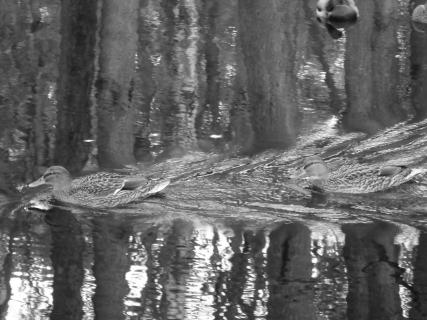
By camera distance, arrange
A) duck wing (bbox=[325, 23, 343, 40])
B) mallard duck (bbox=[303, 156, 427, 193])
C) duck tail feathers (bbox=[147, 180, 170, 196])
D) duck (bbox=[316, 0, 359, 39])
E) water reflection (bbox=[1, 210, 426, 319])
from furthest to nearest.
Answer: duck (bbox=[316, 0, 359, 39]), duck wing (bbox=[325, 23, 343, 40]), mallard duck (bbox=[303, 156, 427, 193]), duck tail feathers (bbox=[147, 180, 170, 196]), water reflection (bbox=[1, 210, 426, 319])

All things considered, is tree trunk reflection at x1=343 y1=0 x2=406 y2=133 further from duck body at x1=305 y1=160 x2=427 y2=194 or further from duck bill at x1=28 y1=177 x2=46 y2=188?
→ duck bill at x1=28 y1=177 x2=46 y2=188

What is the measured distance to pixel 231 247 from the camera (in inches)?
314

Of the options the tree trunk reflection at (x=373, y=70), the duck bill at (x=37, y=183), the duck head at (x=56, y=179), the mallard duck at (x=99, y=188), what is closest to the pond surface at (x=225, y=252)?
the mallard duck at (x=99, y=188)

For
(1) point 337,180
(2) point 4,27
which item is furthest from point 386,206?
(2) point 4,27

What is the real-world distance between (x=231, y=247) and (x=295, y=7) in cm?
798

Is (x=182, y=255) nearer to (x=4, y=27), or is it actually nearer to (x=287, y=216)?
(x=287, y=216)

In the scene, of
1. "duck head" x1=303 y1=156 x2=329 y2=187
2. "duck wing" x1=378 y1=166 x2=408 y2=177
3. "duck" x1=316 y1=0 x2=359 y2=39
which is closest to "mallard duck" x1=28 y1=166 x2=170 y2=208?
"duck head" x1=303 y1=156 x2=329 y2=187

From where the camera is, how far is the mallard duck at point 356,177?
30.2ft

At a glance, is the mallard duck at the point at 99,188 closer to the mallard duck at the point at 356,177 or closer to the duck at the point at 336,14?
the mallard duck at the point at 356,177

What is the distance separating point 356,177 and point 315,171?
1.21 ft

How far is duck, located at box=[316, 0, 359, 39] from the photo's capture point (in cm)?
1469

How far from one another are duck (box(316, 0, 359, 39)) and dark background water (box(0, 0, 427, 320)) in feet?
0.71

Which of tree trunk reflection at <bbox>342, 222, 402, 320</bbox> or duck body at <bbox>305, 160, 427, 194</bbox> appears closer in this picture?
tree trunk reflection at <bbox>342, 222, 402, 320</bbox>

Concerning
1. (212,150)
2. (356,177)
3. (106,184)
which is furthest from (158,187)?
(356,177)
